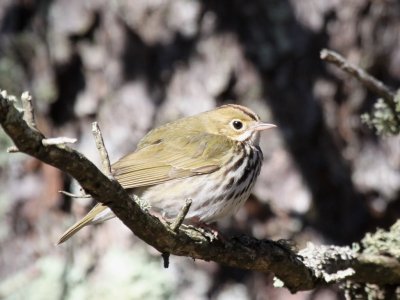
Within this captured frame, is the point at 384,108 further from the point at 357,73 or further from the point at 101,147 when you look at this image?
the point at 101,147

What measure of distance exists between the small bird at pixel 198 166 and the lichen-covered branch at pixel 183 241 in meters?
0.61

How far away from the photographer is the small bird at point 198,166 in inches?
149

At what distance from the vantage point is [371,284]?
3.57m

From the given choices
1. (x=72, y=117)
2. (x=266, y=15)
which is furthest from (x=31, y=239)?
(x=266, y=15)

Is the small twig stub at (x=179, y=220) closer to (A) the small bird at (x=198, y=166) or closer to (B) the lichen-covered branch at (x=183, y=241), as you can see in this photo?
(B) the lichen-covered branch at (x=183, y=241)

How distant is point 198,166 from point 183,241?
3.77 ft

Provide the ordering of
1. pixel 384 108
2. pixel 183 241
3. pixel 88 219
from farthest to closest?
pixel 384 108 < pixel 88 219 < pixel 183 241

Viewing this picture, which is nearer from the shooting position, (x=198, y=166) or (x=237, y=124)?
(x=198, y=166)

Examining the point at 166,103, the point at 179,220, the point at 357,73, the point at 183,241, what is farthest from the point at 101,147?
the point at 166,103

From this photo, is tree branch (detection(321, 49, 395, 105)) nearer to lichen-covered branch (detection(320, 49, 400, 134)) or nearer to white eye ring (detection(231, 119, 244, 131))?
lichen-covered branch (detection(320, 49, 400, 134))

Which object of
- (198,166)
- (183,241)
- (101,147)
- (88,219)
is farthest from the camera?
(198,166)

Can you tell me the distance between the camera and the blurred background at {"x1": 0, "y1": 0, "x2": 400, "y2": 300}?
16.0 ft

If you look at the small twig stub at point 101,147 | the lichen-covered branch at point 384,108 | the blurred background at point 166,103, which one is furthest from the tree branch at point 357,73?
the blurred background at point 166,103

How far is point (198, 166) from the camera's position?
397cm
